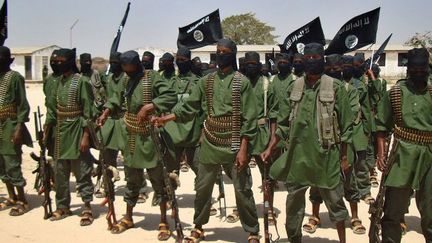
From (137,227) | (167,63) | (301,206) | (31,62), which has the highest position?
(31,62)

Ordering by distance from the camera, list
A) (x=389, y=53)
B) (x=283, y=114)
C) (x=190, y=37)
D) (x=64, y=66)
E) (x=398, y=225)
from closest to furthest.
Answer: (x=398, y=225) → (x=283, y=114) → (x=64, y=66) → (x=190, y=37) → (x=389, y=53)

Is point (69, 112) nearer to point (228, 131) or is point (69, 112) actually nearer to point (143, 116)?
point (143, 116)

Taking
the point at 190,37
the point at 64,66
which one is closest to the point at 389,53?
the point at 190,37

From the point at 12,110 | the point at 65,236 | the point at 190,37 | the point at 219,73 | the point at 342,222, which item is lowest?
the point at 65,236

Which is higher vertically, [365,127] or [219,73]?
[219,73]

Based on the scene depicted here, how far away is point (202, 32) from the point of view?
9.33m

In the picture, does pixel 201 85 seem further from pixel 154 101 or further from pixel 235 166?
pixel 235 166

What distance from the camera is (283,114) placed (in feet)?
17.0

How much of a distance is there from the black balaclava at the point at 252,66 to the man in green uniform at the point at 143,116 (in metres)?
1.57

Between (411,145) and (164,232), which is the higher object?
(411,145)

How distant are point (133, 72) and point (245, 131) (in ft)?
5.62

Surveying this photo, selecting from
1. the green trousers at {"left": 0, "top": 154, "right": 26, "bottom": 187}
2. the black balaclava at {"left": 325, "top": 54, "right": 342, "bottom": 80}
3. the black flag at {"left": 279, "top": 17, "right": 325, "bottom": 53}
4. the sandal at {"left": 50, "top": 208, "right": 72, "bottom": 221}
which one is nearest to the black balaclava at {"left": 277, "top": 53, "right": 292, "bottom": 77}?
the black balaclava at {"left": 325, "top": 54, "right": 342, "bottom": 80}

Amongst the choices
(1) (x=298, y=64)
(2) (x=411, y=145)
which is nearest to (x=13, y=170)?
(1) (x=298, y=64)

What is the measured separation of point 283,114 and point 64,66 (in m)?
3.28
